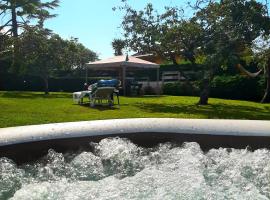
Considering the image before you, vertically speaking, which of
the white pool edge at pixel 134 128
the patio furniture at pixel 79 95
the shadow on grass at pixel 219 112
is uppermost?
the patio furniture at pixel 79 95

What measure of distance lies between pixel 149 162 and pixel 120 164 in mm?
384

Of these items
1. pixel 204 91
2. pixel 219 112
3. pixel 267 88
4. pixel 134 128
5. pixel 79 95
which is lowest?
pixel 219 112

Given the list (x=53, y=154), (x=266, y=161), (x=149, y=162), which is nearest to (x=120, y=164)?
(x=149, y=162)

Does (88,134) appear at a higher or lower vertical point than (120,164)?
higher

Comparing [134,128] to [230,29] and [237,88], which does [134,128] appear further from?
[237,88]

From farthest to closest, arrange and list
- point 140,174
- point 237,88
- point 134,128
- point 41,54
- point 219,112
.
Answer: point 41,54, point 237,88, point 219,112, point 134,128, point 140,174

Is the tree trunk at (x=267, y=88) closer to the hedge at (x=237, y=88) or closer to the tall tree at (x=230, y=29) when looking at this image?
the hedge at (x=237, y=88)

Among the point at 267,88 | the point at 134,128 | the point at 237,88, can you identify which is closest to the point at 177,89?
the point at 237,88

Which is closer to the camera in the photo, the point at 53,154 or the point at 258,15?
the point at 53,154

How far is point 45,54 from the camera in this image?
24.3m

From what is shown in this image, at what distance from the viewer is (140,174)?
4.86m

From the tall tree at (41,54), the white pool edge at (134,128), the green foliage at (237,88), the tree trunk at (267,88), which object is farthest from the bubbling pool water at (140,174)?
the tall tree at (41,54)

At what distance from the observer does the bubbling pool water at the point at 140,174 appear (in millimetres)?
4164

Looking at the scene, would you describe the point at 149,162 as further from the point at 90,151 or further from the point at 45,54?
the point at 45,54
